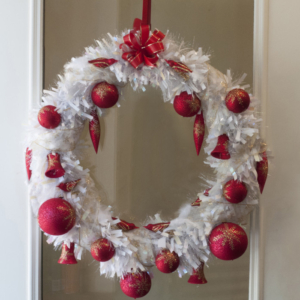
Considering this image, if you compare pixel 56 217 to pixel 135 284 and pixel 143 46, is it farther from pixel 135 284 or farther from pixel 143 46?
pixel 143 46

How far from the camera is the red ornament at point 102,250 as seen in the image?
2.13 ft

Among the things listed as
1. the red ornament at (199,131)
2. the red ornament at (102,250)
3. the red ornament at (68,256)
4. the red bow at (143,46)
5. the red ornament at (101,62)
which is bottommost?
the red ornament at (68,256)

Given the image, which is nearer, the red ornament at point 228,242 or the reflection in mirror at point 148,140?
the red ornament at point 228,242

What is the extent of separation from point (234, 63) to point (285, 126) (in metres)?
0.22

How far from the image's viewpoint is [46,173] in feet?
2.22

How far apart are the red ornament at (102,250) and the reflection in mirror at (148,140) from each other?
107 millimetres

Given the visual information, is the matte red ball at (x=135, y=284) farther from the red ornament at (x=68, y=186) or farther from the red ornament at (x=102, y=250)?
the red ornament at (x=68, y=186)

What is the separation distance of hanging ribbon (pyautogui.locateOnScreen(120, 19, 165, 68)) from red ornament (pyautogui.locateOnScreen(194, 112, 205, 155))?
171 mm

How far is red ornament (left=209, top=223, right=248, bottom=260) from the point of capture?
64 centimetres

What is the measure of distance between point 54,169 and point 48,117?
121mm

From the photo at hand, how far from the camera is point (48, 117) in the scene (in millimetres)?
679

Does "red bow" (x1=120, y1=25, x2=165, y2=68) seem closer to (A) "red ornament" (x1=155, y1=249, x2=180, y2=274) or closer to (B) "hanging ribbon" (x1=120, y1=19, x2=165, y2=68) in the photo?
(B) "hanging ribbon" (x1=120, y1=19, x2=165, y2=68)

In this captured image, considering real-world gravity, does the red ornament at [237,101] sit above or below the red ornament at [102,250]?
above

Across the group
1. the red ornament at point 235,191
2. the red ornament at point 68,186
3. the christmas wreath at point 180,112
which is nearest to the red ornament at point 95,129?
the christmas wreath at point 180,112
